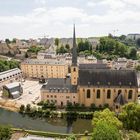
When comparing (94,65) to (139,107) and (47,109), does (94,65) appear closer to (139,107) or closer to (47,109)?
(47,109)

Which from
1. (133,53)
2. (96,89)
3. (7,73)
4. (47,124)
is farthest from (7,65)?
(133,53)

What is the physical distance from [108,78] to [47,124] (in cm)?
1496

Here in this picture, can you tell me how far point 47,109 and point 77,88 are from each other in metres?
7.24

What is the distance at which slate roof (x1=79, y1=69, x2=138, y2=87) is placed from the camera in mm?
52438

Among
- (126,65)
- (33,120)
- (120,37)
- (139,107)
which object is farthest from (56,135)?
(120,37)

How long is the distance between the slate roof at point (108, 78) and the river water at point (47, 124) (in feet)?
27.8

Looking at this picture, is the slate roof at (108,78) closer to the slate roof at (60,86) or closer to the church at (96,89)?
the church at (96,89)

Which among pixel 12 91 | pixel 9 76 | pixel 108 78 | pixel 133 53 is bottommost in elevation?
pixel 12 91

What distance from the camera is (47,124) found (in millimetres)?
46781

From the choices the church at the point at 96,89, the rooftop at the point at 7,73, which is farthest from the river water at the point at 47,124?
the rooftop at the point at 7,73

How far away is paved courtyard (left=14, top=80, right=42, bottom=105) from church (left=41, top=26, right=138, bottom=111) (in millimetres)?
4409

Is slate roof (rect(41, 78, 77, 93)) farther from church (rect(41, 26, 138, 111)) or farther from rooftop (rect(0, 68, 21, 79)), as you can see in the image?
rooftop (rect(0, 68, 21, 79))

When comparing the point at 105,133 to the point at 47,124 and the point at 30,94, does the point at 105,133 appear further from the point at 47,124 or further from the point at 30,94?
the point at 30,94

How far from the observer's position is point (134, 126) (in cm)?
3809
